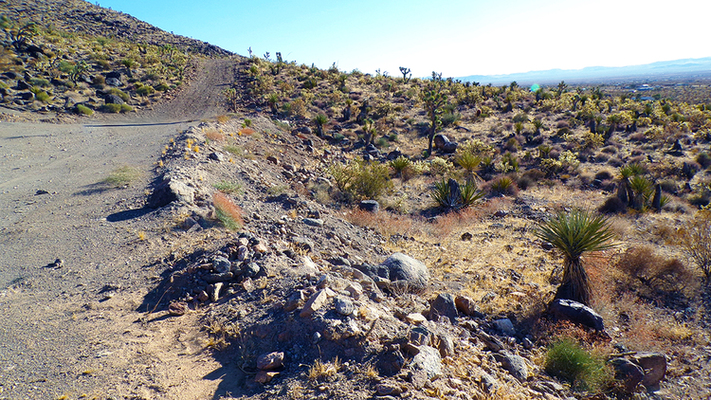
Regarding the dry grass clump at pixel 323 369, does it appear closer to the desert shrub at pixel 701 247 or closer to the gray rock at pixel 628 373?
the gray rock at pixel 628 373

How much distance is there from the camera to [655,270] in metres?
7.94

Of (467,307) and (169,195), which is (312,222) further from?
(467,307)

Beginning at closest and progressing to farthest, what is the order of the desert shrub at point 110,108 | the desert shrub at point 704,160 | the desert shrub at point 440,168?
Answer: the desert shrub at point 440,168
the desert shrub at point 704,160
the desert shrub at point 110,108

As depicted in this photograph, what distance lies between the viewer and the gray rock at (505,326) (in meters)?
5.92

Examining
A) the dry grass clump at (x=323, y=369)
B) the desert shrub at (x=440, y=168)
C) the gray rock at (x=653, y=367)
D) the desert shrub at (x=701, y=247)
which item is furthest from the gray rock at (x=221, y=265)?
the desert shrub at (x=440, y=168)

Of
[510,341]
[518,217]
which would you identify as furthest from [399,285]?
[518,217]

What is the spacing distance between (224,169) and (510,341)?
9629 millimetres

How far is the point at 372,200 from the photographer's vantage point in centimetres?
1276

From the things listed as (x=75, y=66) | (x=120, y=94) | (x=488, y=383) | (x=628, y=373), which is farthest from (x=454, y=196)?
(x=75, y=66)

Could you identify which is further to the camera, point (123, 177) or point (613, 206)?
point (613, 206)

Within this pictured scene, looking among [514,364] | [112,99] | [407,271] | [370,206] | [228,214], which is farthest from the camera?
[112,99]

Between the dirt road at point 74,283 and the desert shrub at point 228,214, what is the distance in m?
1.29

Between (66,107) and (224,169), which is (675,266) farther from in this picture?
(66,107)

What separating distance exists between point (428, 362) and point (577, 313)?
3719 mm
